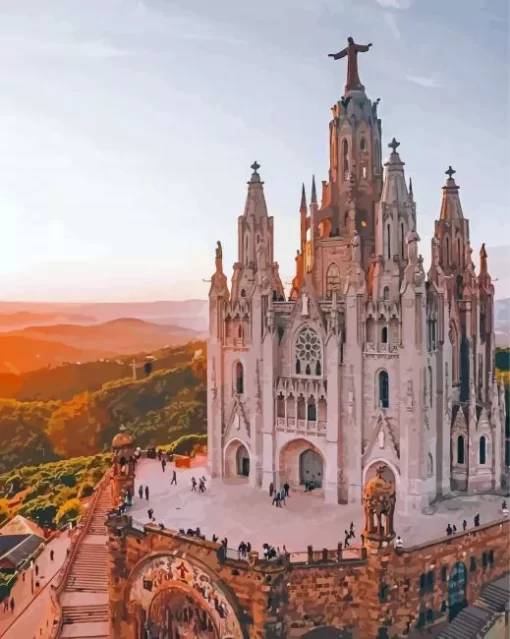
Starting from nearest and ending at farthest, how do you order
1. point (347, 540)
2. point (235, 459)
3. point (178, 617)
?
1. point (347, 540)
2. point (178, 617)
3. point (235, 459)

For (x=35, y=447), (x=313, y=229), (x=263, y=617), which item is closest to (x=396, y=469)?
(x=263, y=617)

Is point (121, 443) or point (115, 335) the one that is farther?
point (115, 335)

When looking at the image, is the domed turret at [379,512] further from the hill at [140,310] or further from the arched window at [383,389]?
the hill at [140,310]

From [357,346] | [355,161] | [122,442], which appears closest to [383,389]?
[357,346]

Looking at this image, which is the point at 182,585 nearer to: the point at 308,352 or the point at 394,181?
the point at 308,352

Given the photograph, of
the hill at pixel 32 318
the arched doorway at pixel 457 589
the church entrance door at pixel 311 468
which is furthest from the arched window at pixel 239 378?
the hill at pixel 32 318

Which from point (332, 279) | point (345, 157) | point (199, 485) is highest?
point (345, 157)

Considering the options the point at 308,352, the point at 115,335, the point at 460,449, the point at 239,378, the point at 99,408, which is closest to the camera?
the point at 460,449
